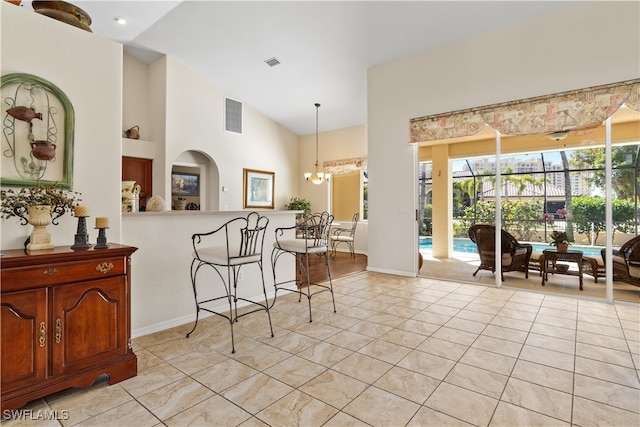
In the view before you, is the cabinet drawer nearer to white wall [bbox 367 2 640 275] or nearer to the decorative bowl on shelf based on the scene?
the decorative bowl on shelf

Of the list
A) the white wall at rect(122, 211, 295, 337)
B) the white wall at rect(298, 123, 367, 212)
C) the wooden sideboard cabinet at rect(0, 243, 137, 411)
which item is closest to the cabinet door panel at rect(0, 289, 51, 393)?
the wooden sideboard cabinet at rect(0, 243, 137, 411)

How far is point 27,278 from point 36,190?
1.87 ft

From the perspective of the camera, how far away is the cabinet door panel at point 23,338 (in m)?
1.64

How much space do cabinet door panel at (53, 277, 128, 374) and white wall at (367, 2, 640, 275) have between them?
412cm

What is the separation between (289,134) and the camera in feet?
29.0

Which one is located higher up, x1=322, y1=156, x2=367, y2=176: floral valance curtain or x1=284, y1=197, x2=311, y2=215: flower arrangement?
x1=322, y1=156, x2=367, y2=176: floral valance curtain

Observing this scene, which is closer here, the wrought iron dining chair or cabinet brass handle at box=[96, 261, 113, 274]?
cabinet brass handle at box=[96, 261, 113, 274]

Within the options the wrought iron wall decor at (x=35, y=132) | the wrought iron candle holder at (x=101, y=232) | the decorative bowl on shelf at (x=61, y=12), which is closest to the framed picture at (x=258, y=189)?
the decorative bowl on shelf at (x=61, y=12)

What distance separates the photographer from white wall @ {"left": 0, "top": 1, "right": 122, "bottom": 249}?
6.57 feet

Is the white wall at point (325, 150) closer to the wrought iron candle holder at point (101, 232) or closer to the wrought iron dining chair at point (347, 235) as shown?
the wrought iron dining chair at point (347, 235)

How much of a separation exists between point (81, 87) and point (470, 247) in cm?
531

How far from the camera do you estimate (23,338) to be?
67.0 inches

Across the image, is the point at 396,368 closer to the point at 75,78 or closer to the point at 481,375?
the point at 481,375

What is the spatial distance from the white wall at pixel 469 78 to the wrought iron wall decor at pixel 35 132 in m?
4.29
